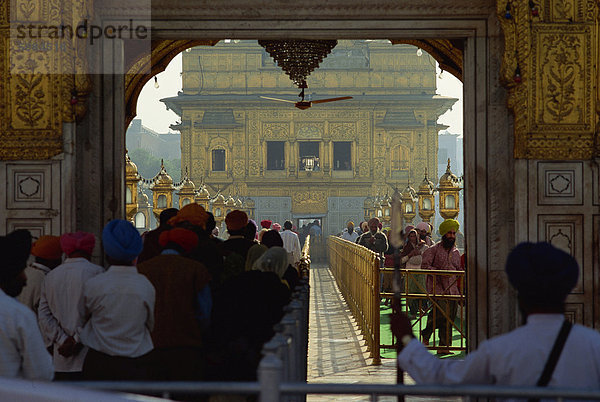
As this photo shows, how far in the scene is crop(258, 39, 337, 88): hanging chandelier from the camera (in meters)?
11.2

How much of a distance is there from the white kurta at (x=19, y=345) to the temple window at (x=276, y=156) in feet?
164

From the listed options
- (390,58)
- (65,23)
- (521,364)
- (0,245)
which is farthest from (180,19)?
(390,58)

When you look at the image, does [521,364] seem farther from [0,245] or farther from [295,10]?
[295,10]

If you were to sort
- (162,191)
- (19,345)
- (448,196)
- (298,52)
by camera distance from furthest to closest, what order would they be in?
(448,196) → (162,191) → (298,52) → (19,345)

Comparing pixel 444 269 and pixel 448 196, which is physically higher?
pixel 448 196

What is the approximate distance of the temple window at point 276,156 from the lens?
53.4 meters

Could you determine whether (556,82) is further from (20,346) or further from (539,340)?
(20,346)

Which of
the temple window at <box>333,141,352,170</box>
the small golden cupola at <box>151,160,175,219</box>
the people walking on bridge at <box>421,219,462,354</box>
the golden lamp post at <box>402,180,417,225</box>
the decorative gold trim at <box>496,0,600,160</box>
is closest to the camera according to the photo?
the decorative gold trim at <box>496,0,600,160</box>

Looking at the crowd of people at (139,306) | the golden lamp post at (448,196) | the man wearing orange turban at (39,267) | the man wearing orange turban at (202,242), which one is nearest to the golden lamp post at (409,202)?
the golden lamp post at (448,196)

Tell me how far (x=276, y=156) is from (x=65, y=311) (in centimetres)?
4876

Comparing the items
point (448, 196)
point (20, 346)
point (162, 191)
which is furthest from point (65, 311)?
point (448, 196)

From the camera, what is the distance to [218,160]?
5300cm

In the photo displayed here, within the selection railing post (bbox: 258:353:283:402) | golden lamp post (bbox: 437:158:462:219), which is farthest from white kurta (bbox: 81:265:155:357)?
golden lamp post (bbox: 437:158:462:219)

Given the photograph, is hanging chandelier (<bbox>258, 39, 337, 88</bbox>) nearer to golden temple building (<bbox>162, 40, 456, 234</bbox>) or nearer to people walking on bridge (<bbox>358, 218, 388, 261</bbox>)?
people walking on bridge (<bbox>358, 218, 388, 261</bbox>)
